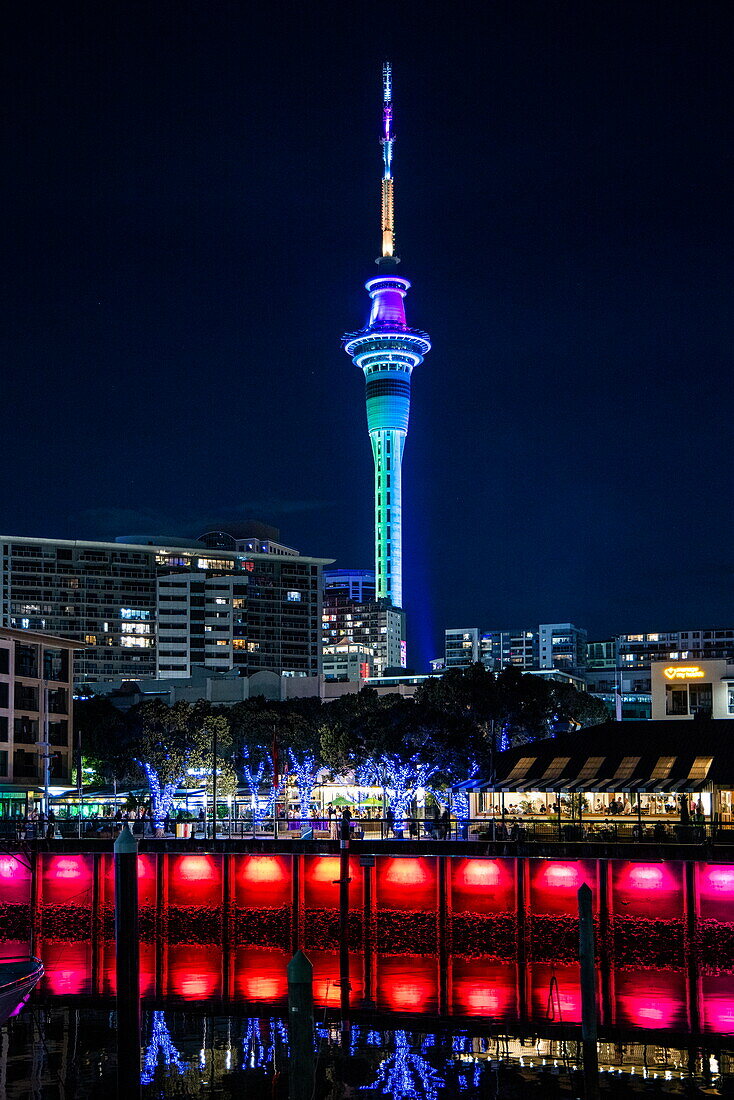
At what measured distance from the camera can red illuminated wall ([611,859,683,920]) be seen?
5734 cm

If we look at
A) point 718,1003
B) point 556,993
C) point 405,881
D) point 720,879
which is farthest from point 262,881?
point 718,1003

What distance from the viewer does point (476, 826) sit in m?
68.6

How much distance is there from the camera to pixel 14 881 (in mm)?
69000

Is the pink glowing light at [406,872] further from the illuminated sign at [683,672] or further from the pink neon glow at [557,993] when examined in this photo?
the illuminated sign at [683,672]

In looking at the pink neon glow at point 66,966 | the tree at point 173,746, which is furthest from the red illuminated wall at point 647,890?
the tree at point 173,746

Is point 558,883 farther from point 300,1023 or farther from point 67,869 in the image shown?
point 300,1023

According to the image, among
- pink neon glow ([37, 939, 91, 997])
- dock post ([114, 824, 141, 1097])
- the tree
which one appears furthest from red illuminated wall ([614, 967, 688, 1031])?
the tree

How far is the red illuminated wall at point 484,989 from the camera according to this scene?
45.2m

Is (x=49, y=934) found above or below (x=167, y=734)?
below

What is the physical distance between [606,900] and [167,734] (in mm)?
72394

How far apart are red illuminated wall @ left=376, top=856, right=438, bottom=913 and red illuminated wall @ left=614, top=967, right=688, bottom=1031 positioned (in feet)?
35.1

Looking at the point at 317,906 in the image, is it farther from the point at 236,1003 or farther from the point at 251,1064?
the point at 251,1064

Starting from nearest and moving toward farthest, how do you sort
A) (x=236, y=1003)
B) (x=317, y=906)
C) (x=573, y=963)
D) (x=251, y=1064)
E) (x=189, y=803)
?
(x=251, y=1064) < (x=236, y=1003) < (x=573, y=963) < (x=317, y=906) < (x=189, y=803)

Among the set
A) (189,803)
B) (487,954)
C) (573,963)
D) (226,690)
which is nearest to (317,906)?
(487,954)
